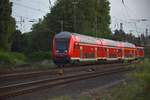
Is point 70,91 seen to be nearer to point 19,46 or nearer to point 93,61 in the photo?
point 93,61

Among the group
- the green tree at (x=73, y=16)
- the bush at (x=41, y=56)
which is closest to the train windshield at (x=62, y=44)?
the bush at (x=41, y=56)

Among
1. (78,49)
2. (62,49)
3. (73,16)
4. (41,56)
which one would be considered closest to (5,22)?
(41,56)

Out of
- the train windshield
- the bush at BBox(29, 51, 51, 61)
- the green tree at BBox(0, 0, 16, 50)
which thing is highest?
the green tree at BBox(0, 0, 16, 50)

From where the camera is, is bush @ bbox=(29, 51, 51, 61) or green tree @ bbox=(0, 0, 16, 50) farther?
bush @ bbox=(29, 51, 51, 61)

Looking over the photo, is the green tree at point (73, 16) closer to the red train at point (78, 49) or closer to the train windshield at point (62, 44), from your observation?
the red train at point (78, 49)

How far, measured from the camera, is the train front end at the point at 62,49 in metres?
34.7

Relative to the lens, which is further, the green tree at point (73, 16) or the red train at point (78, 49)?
the green tree at point (73, 16)

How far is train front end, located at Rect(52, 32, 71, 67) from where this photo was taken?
34.7m

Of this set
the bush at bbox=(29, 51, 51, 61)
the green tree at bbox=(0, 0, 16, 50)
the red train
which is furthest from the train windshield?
the bush at bbox=(29, 51, 51, 61)

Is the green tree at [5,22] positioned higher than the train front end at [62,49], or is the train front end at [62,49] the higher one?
the green tree at [5,22]

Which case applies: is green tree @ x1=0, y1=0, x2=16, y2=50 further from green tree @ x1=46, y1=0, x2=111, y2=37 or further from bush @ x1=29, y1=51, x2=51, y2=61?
green tree @ x1=46, y1=0, x2=111, y2=37

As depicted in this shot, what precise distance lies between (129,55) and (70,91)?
4052 cm

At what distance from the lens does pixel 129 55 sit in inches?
2195

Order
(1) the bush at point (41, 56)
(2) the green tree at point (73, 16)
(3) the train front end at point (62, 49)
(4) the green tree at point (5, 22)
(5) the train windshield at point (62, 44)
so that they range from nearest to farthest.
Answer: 1. (3) the train front end at point (62, 49)
2. (5) the train windshield at point (62, 44)
3. (4) the green tree at point (5, 22)
4. (1) the bush at point (41, 56)
5. (2) the green tree at point (73, 16)
